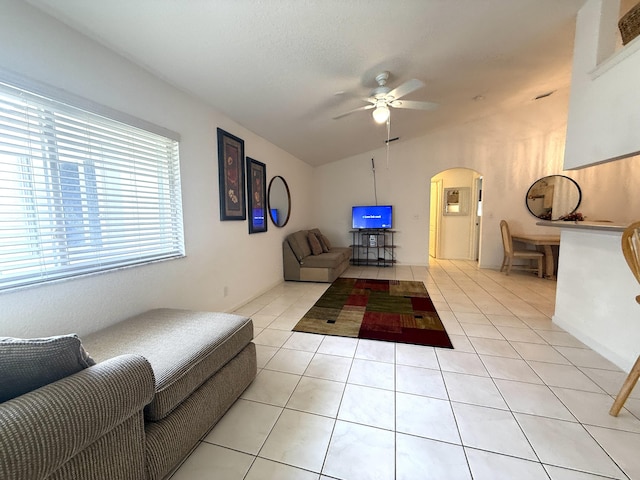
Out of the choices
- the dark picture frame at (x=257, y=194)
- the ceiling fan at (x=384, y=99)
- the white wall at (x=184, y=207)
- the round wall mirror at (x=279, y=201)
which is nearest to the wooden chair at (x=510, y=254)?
the ceiling fan at (x=384, y=99)

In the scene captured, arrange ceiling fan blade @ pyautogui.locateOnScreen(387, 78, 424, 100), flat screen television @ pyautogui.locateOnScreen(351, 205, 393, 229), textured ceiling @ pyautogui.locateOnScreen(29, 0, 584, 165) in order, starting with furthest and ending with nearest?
flat screen television @ pyautogui.locateOnScreen(351, 205, 393, 229), ceiling fan blade @ pyautogui.locateOnScreen(387, 78, 424, 100), textured ceiling @ pyautogui.locateOnScreen(29, 0, 584, 165)

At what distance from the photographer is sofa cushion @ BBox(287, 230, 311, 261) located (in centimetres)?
464

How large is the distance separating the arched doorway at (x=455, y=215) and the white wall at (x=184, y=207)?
5095mm

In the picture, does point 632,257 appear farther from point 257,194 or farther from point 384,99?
point 257,194

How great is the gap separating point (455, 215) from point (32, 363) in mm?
7469

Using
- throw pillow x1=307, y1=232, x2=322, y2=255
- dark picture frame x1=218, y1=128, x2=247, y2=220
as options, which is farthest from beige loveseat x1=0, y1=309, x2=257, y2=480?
throw pillow x1=307, y1=232, x2=322, y2=255

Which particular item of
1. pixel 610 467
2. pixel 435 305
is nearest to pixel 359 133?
pixel 435 305

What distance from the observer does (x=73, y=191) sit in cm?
163

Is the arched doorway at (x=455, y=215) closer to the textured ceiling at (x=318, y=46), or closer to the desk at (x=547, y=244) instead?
the desk at (x=547, y=244)

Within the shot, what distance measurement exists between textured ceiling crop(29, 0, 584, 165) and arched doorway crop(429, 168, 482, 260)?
10.0ft

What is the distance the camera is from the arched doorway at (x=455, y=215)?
6586 millimetres

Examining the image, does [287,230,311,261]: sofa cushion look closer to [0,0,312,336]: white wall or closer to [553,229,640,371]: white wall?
[0,0,312,336]: white wall

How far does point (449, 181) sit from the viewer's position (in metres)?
6.82

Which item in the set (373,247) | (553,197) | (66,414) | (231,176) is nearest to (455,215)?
(553,197)
